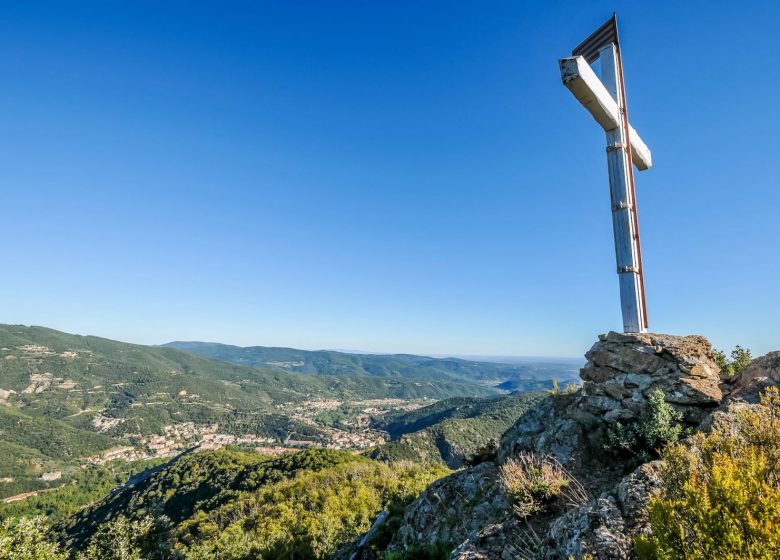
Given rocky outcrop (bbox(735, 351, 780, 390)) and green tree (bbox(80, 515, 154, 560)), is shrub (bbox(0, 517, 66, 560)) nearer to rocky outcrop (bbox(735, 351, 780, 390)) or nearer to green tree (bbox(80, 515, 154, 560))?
green tree (bbox(80, 515, 154, 560))

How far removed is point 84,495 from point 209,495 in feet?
341

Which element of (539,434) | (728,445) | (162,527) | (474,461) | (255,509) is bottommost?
(255,509)

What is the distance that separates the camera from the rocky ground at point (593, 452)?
4.57 meters

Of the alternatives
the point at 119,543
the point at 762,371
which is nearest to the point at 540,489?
the point at 762,371

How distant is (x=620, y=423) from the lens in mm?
7508

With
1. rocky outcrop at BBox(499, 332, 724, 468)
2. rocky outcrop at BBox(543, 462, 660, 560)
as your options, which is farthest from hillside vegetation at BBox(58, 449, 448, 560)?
rocky outcrop at BBox(543, 462, 660, 560)

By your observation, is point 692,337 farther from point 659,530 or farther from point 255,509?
point 255,509

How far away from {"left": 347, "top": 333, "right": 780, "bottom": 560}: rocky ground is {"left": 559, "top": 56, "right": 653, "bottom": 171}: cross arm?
489 centimetres

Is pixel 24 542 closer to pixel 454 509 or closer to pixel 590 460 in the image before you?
pixel 454 509

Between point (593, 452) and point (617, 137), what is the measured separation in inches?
276

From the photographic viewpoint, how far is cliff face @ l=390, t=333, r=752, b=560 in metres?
4.57

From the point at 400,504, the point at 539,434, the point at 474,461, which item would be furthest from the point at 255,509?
the point at 539,434

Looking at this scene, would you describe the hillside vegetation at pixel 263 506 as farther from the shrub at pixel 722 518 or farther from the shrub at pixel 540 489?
the shrub at pixel 722 518

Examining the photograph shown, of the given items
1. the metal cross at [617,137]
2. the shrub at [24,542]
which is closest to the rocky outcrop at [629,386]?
the metal cross at [617,137]
